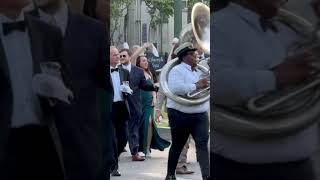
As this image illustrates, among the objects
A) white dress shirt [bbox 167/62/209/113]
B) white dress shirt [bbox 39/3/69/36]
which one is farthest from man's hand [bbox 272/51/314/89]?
white dress shirt [bbox 167/62/209/113]

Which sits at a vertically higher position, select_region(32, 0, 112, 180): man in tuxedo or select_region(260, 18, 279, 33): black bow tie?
select_region(260, 18, 279, 33): black bow tie

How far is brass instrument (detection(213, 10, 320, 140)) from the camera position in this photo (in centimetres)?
293

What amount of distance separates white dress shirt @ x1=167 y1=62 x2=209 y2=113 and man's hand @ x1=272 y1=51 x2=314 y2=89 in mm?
3909

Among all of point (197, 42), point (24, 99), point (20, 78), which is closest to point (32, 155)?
point (24, 99)

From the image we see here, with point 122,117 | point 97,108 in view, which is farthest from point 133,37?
point 97,108

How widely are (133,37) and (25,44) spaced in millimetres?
42612

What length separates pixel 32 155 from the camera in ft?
12.3

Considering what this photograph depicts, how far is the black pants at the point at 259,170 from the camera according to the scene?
296cm

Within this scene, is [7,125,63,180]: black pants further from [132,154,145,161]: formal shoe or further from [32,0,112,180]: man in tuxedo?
[132,154,145,161]: formal shoe

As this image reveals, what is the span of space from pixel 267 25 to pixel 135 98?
6.30 metres

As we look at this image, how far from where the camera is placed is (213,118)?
3.10m

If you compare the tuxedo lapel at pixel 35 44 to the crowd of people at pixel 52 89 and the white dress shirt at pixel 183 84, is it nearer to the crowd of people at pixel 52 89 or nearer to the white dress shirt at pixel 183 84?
the crowd of people at pixel 52 89

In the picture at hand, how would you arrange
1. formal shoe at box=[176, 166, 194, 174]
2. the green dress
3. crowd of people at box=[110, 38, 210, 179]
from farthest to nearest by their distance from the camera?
1. the green dress
2. formal shoe at box=[176, 166, 194, 174]
3. crowd of people at box=[110, 38, 210, 179]

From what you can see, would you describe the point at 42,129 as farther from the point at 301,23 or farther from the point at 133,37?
the point at 133,37
